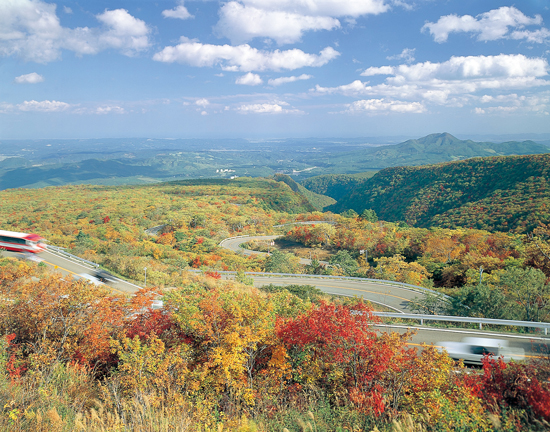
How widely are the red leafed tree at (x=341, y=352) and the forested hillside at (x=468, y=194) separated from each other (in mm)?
57457

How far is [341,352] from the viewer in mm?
7656

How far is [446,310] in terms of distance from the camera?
19.0 m

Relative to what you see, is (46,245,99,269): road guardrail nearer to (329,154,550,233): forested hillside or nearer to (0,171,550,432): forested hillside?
(0,171,550,432): forested hillside

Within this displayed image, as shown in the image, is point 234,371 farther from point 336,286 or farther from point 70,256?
point 70,256

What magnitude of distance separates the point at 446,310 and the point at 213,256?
1031 inches

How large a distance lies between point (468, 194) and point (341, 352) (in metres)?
97.1

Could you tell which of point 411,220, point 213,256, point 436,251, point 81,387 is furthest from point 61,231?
point 411,220

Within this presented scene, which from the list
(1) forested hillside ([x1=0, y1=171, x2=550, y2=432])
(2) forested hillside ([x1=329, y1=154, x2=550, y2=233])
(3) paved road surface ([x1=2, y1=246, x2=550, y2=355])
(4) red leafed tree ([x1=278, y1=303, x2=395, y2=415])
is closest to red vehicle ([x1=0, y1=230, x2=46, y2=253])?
A: (3) paved road surface ([x1=2, y1=246, x2=550, y2=355])

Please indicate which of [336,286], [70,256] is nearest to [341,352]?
[336,286]

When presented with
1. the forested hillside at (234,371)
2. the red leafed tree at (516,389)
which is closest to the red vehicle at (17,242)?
the forested hillside at (234,371)

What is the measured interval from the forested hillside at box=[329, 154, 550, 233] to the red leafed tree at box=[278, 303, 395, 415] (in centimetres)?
5746

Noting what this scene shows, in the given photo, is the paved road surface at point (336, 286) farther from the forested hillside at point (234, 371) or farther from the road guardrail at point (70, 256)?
the forested hillside at point (234, 371)

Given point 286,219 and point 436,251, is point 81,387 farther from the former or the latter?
point 286,219

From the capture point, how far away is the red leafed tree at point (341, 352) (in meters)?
7.21
